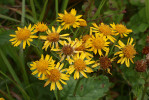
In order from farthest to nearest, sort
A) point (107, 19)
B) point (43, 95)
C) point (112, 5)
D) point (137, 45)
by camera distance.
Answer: point (112, 5)
point (107, 19)
point (137, 45)
point (43, 95)

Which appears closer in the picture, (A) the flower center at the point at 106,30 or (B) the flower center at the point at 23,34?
(B) the flower center at the point at 23,34

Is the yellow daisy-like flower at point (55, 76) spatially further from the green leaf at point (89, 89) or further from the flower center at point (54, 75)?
the green leaf at point (89, 89)

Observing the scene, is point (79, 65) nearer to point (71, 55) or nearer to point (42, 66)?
point (71, 55)

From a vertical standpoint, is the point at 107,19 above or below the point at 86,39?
above

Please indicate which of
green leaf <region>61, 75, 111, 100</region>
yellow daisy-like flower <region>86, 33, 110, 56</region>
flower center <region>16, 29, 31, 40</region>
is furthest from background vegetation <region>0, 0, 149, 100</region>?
yellow daisy-like flower <region>86, 33, 110, 56</region>

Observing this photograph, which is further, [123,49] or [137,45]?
[137,45]

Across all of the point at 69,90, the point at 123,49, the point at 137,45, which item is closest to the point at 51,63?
the point at 69,90

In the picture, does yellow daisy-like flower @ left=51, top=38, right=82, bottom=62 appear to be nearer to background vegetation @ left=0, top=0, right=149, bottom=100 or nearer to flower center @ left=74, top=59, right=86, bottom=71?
flower center @ left=74, top=59, right=86, bottom=71

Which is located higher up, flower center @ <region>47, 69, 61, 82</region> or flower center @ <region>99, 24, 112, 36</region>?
flower center @ <region>99, 24, 112, 36</region>

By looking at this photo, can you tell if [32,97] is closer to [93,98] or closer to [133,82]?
[93,98]

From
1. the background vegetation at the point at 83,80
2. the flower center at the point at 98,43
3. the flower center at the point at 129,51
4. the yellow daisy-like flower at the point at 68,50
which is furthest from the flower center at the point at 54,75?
the flower center at the point at 129,51

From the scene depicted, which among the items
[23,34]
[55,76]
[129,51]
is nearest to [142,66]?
[129,51]
